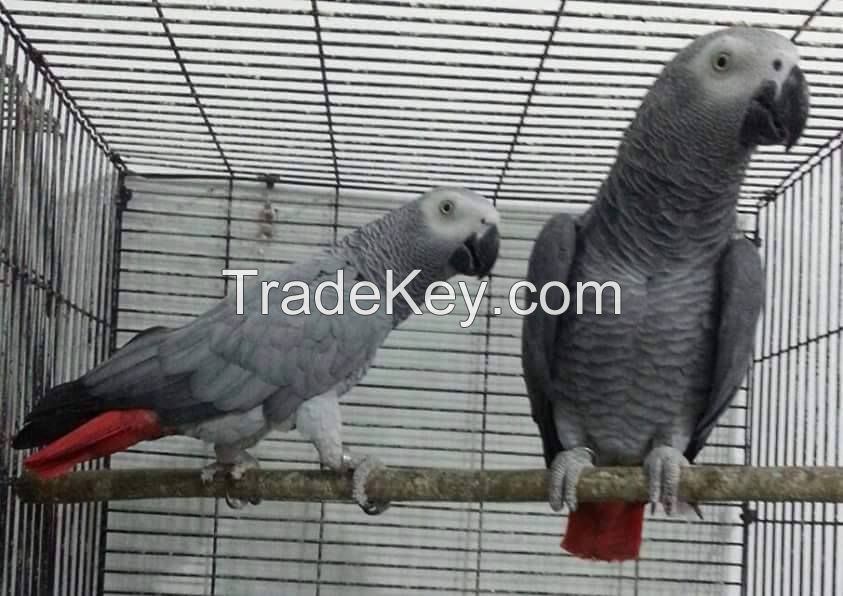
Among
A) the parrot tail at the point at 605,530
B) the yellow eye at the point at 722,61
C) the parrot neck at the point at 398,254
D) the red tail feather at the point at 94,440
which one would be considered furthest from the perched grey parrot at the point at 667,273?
the red tail feather at the point at 94,440

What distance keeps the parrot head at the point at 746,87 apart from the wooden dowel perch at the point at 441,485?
0.51 meters

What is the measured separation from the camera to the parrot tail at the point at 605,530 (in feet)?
5.36

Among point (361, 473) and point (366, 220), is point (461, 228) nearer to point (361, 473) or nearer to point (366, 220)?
point (361, 473)

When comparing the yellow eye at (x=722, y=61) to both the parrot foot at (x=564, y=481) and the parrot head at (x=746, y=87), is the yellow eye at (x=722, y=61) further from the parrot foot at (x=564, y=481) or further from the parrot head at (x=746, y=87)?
the parrot foot at (x=564, y=481)

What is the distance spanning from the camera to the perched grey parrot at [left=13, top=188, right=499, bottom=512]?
1.43 m

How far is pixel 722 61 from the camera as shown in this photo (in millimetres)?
1352

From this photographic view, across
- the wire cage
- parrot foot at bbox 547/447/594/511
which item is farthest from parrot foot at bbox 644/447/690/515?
the wire cage

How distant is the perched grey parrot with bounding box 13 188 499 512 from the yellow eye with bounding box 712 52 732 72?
25.2 inches

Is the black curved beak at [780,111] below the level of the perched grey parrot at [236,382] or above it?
above

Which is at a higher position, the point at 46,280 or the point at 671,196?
the point at 671,196

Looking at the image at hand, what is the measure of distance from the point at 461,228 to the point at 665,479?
1.95ft

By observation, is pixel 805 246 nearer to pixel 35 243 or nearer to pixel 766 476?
pixel 766 476

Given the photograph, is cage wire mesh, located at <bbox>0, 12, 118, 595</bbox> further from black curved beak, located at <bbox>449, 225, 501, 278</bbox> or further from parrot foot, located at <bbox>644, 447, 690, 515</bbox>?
parrot foot, located at <bbox>644, 447, 690, 515</bbox>

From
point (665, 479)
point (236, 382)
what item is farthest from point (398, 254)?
point (665, 479)
